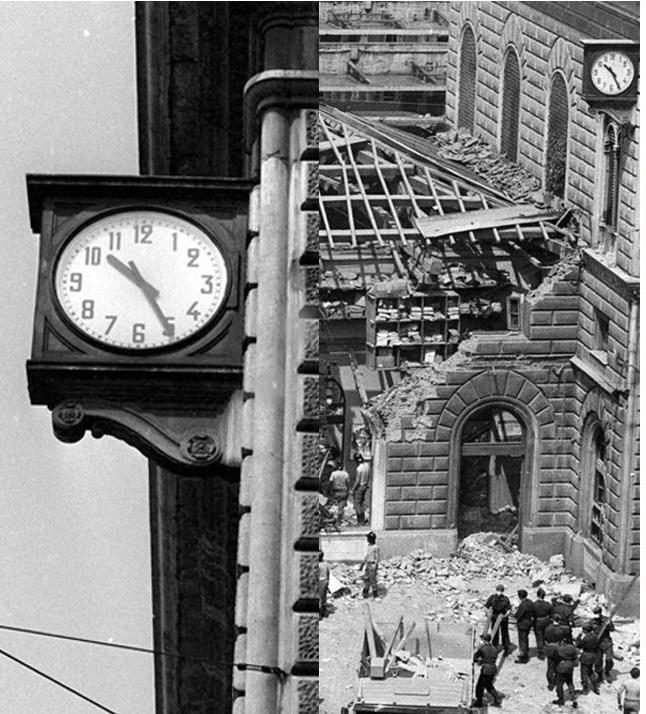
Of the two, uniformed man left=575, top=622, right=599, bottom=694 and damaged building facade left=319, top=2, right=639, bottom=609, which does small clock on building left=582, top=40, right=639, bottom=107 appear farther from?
uniformed man left=575, top=622, right=599, bottom=694

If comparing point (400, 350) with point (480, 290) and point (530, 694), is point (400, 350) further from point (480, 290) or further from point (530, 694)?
point (530, 694)

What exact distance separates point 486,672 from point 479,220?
1585 millimetres

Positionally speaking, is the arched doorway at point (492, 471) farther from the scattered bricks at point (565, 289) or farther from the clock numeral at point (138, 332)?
the clock numeral at point (138, 332)

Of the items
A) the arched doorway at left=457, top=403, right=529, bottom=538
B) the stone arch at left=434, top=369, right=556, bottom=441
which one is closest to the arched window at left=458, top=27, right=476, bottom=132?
the stone arch at left=434, top=369, right=556, bottom=441

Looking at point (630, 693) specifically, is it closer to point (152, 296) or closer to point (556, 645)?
point (556, 645)

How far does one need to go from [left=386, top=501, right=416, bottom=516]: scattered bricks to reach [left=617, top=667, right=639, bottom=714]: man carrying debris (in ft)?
3.16

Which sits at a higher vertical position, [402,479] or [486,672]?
[402,479]

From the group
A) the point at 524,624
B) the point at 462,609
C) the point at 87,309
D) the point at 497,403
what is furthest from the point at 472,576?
the point at 87,309

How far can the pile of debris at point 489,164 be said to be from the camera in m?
10.4

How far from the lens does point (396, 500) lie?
1035cm

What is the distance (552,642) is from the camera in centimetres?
1023

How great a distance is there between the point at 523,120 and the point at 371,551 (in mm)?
1654

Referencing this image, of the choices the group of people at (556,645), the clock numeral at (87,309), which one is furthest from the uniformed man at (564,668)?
the clock numeral at (87,309)

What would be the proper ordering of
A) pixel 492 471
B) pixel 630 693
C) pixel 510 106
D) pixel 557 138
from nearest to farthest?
pixel 630 693 → pixel 492 471 → pixel 557 138 → pixel 510 106
